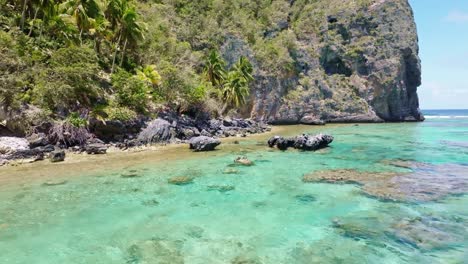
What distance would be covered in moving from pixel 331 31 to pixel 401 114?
25557 millimetres

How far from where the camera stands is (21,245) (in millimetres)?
8953

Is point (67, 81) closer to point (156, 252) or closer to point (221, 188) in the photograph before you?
point (221, 188)

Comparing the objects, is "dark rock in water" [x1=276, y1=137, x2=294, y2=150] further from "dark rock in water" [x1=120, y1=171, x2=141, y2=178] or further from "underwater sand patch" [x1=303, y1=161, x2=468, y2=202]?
"dark rock in water" [x1=120, y1=171, x2=141, y2=178]

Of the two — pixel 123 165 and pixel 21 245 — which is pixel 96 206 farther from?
pixel 123 165

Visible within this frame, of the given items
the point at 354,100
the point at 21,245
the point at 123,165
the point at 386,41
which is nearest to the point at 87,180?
the point at 123,165

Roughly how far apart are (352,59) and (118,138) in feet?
205

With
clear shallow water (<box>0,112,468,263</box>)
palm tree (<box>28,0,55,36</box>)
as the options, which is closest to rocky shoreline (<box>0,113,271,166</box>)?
clear shallow water (<box>0,112,468,263</box>)

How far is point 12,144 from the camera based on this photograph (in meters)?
21.2

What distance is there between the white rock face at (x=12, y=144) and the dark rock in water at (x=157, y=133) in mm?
8424

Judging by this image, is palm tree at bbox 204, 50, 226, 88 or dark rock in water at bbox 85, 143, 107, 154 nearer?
dark rock in water at bbox 85, 143, 107, 154

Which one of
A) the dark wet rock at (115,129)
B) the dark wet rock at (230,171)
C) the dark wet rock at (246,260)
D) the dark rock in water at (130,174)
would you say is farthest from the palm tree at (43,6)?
the dark wet rock at (246,260)

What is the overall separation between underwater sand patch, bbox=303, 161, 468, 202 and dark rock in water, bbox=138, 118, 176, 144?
15602mm

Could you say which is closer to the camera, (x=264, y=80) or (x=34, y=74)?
(x=34, y=74)

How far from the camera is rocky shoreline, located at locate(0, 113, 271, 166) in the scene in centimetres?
2091
